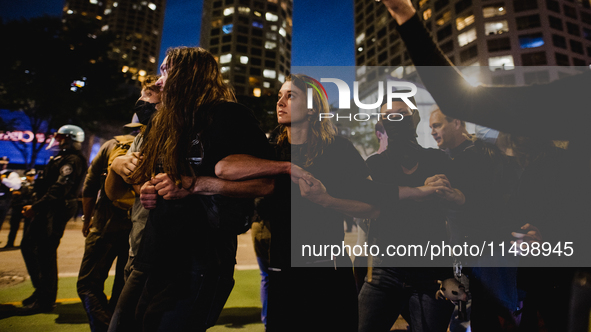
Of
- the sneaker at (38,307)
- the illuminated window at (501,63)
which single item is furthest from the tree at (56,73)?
the illuminated window at (501,63)

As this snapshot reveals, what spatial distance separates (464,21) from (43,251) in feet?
221

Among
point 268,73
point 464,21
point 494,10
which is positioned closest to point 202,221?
Result: point 464,21

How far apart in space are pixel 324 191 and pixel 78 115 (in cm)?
2004

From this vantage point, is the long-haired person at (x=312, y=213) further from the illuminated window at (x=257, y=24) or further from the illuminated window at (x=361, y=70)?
the illuminated window at (x=257, y=24)

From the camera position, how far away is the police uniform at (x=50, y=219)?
11.0ft

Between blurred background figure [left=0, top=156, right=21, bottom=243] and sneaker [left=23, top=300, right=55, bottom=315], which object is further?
blurred background figure [left=0, top=156, right=21, bottom=243]

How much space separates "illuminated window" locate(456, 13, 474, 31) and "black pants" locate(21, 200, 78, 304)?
65.8m

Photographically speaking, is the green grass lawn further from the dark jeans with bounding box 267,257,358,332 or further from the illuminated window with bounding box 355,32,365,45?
the illuminated window with bounding box 355,32,365,45

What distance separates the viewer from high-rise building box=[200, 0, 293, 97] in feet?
248

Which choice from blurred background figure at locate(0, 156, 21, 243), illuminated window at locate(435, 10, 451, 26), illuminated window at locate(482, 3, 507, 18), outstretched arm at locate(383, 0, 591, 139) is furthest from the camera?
illuminated window at locate(435, 10, 451, 26)

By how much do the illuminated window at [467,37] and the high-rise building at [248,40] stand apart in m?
42.9

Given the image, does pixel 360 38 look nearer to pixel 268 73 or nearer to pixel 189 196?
pixel 268 73

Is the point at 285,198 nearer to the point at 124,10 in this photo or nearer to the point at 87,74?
the point at 87,74

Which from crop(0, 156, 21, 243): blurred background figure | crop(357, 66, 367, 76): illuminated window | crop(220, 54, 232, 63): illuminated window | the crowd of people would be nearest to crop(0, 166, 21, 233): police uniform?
crop(0, 156, 21, 243): blurred background figure
